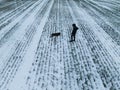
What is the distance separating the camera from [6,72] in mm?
7359

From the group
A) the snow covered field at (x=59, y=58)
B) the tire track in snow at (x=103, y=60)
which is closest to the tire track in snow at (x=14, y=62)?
the snow covered field at (x=59, y=58)

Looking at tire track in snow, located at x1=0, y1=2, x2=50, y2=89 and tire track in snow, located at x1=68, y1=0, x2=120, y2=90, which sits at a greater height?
tire track in snow, located at x1=68, y1=0, x2=120, y2=90

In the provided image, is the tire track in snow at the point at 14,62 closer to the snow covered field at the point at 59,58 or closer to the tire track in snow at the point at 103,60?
the snow covered field at the point at 59,58

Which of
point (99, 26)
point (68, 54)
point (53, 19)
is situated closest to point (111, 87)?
point (68, 54)

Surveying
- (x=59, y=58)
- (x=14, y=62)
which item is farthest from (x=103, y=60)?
(x=14, y=62)

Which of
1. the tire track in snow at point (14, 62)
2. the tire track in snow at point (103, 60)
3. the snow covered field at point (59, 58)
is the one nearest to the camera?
the snow covered field at point (59, 58)

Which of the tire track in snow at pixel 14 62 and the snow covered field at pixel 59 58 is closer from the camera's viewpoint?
the snow covered field at pixel 59 58

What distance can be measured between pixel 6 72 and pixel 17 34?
532 centimetres

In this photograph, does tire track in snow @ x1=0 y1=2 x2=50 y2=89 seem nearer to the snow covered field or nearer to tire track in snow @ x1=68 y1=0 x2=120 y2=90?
the snow covered field

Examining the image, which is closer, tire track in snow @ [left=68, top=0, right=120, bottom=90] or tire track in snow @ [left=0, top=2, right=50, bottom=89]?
tire track in snow @ [left=68, top=0, right=120, bottom=90]

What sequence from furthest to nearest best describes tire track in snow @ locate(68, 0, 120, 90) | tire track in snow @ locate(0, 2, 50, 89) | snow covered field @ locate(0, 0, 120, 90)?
tire track in snow @ locate(0, 2, 50, 89), tire track in snow @ locate(68, 0, 120, 90), snow covered field @ locate(0, 0, 120, 90)

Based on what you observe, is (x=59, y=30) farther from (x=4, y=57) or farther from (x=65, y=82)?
(x=65, y=82)

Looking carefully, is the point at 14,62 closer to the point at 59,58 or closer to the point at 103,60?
the point at 59,58

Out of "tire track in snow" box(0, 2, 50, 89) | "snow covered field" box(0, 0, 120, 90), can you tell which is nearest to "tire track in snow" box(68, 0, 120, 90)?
"snow covered field" box(0, 0, 120, 90)
